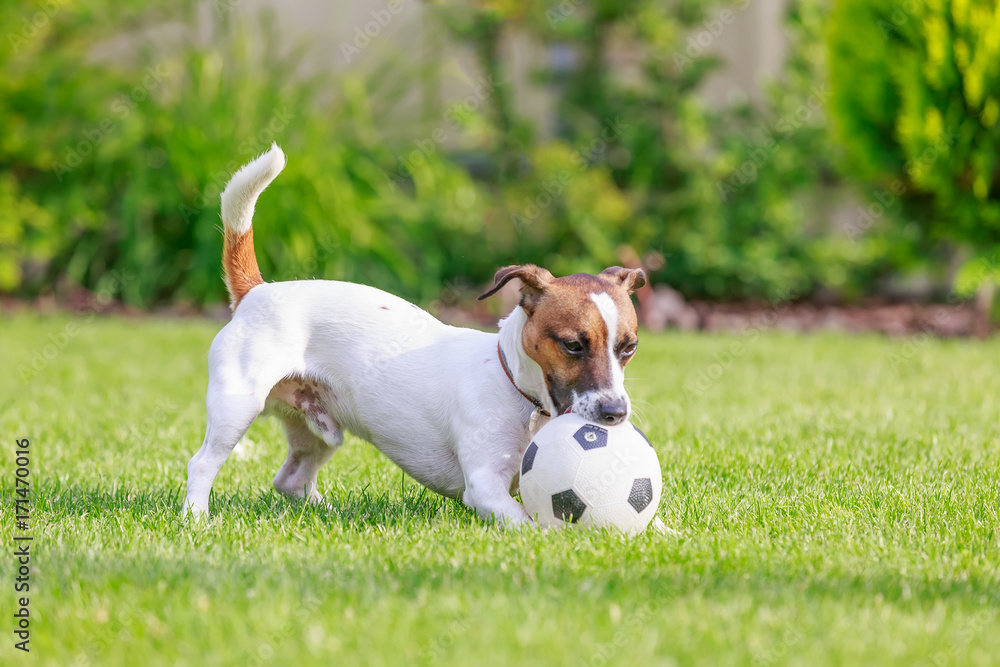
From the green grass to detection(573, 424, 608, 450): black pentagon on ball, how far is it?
29cm

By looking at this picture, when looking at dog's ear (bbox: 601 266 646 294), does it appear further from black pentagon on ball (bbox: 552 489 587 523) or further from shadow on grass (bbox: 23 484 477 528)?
shadow on grass (bbox: 23 484 477 528)

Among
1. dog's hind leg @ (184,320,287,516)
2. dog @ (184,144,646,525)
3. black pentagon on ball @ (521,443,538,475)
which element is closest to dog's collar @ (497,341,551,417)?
dog @ (184,144,646,525)

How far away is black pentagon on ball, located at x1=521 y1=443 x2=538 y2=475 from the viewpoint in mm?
3361

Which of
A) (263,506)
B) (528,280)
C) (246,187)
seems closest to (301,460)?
(263,506)

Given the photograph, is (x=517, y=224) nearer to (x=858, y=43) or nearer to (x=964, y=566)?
(x=858, y=43)

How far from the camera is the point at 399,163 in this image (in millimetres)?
10289

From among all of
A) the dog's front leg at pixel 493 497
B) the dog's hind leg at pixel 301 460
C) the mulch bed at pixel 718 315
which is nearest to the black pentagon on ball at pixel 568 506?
the dog's front leg at pixel 493 497

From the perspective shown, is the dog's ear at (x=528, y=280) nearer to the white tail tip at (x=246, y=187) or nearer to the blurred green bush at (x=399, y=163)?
the white tail tip at (x=246, y=187)

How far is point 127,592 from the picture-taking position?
8.72ft

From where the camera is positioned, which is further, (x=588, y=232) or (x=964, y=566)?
(x=588, y=232)

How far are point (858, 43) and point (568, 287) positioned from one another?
6250 mm

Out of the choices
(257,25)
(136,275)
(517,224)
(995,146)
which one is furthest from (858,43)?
(136,275)

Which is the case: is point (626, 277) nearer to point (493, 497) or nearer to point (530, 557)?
point (493, 497)

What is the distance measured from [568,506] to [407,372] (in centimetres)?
87
